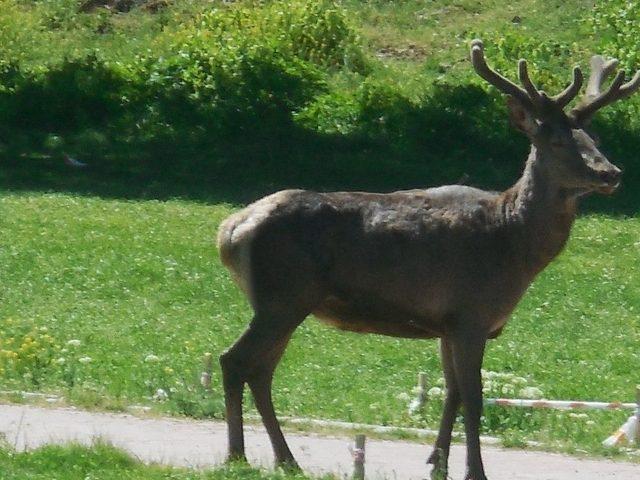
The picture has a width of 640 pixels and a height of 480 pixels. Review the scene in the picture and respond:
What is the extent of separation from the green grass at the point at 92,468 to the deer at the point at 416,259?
0.49 m

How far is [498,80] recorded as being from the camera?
8.83 m

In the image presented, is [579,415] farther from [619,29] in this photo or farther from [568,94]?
[619,29]

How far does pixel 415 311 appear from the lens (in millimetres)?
8617

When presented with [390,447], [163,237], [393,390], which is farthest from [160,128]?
[390,447]

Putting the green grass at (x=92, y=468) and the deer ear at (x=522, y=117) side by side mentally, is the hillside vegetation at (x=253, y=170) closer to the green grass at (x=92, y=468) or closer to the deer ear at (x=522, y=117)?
the green grass at (x=92, y=468)

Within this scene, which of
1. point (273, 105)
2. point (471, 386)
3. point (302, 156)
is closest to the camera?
point (471, 386)

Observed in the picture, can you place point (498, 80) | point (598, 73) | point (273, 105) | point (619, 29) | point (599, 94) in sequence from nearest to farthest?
point (498, 80) < point (599, 94) < point (598, 73) < point (273, 105) < point (619, 29)

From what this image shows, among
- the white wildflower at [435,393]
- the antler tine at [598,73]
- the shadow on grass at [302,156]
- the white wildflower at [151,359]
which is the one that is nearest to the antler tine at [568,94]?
the antler tine at [598,73]

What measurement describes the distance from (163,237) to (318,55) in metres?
8.21

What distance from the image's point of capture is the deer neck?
8.66m

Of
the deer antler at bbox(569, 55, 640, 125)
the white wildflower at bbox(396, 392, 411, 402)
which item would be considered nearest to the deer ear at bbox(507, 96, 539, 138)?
the deer antler at bbox(569, 55, 640, 125)

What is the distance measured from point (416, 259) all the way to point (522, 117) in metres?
1.06

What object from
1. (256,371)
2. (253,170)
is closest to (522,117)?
(256,371)

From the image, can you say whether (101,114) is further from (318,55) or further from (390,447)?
(390,447)
